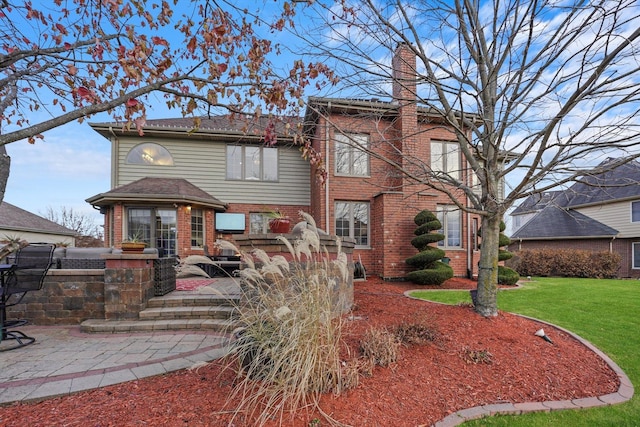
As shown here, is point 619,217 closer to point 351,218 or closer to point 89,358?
point 351,218

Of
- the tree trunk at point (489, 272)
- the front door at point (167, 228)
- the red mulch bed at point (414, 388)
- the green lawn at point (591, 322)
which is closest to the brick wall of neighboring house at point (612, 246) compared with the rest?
the green lawn at point (591, 322)

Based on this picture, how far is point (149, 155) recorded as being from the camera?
10977 millimetres

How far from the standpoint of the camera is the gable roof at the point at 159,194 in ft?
30.9

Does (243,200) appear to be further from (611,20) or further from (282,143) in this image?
(611,20)

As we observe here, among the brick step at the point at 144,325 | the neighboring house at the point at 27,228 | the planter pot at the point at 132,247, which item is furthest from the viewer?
the neighboring house at the point at 27,228

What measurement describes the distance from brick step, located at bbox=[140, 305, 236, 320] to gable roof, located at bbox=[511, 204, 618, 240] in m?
17.3

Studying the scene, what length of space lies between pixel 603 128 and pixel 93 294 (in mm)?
7607

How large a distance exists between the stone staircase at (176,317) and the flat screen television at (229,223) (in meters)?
5.80

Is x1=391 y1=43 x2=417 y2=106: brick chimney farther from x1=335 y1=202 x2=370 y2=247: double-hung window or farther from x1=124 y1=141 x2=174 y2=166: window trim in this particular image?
x1=124 y1=141 x2=174 y2=166: window trim

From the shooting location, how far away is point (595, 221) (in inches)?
679

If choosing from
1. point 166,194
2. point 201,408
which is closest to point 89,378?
point 201,408

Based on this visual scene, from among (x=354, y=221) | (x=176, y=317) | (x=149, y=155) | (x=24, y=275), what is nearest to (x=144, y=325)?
(x=176, y=317)

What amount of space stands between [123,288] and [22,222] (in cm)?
1815

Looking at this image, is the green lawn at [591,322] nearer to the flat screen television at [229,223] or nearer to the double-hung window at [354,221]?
the double-hung window at [354,221]
